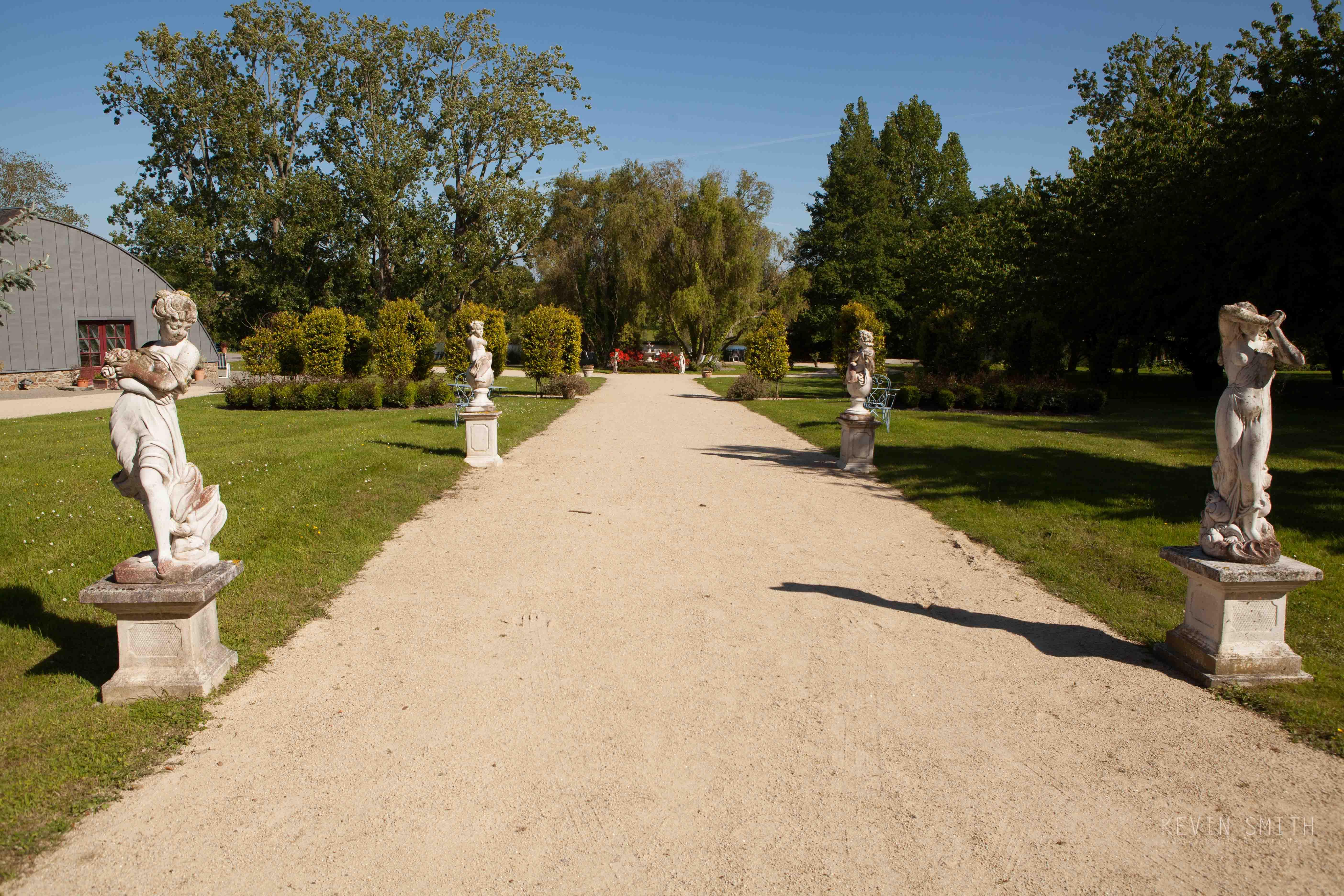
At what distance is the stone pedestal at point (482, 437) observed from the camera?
11.8 meters

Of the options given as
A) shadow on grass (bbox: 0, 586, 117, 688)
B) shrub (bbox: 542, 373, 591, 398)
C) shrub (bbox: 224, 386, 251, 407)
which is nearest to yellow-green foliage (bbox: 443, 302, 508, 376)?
shrub (bbox: 542, 373, 591, 398)

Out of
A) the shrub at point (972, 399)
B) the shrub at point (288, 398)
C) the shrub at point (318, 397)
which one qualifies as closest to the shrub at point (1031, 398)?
the shrub at point (972, 399)

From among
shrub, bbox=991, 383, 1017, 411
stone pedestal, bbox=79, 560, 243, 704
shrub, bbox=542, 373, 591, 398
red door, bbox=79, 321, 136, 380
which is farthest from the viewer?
red door, bbox=79, 321, 136, 380

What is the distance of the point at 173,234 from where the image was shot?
102 ft

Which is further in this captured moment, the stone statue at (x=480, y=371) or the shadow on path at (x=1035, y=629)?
the stone statue at (x=480, y=371)

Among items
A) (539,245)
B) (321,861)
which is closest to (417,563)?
(321,861)

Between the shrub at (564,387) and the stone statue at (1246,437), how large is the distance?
65.9 feet

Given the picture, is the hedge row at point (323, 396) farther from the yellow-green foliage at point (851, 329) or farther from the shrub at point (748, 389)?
the yellow-green foliage at point (851, 329)

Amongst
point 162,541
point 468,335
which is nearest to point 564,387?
point 468,335

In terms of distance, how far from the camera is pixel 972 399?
21.0m

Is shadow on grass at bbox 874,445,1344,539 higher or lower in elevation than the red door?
lower

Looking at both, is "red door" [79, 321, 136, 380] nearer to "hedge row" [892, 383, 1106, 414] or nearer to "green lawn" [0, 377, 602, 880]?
"green lawn" [0, 377, 602, 880]

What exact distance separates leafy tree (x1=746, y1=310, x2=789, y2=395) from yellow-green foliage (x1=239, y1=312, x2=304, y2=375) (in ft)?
45.6

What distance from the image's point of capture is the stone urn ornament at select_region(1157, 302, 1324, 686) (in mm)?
4484
